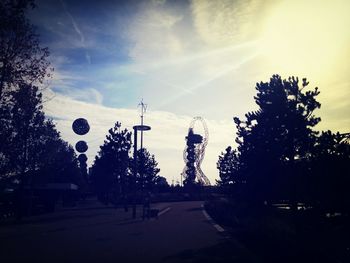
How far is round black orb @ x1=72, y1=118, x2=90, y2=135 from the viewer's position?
49.8m

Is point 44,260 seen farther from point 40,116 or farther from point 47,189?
point 47,189

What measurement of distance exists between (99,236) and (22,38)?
517 inches

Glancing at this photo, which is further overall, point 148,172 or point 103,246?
point 148,172

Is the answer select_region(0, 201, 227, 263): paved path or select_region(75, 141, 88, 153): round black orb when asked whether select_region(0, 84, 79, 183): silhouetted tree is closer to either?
select_region(0, 201, 227, 263): paved path

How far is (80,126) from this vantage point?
50.0 metres

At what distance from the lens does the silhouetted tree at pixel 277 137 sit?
27.7m

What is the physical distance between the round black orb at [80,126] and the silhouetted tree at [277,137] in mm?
25608

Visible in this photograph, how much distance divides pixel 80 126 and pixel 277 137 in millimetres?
29724

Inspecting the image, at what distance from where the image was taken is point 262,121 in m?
31.3

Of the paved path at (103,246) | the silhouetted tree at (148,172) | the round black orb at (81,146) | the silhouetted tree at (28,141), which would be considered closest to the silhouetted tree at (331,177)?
the paved path at (103,246)

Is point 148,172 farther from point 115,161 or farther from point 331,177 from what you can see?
point 331,177

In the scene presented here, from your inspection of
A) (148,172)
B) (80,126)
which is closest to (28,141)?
(80,126)

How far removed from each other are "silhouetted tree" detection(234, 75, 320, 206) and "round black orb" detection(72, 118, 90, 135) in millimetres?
25608

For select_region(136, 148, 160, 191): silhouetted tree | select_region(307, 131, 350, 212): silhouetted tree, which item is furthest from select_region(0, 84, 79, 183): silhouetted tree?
select_region(136, 148, 160, 191): silhouetted tree
